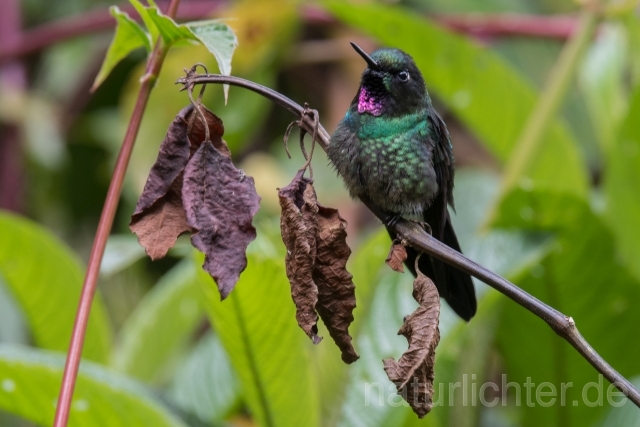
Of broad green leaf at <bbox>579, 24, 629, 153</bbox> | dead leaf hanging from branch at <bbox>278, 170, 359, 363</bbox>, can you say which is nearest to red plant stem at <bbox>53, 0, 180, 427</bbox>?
dead leaf hanging from branch at <bbox>278, 170, 359, 363</bbox>

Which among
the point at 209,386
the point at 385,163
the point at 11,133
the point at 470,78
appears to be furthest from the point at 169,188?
the point at 11,133

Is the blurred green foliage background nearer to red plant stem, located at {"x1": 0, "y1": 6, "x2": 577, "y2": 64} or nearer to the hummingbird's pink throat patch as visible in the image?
red plant stem, located at {"x1": 0, "y1": 6, "x2": 577, "y2": 64}

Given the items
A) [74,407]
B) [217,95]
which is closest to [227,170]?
[74,407]

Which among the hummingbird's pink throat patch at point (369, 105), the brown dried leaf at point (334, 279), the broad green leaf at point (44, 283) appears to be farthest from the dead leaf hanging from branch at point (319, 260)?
the broad green leaf at point (44, 283)

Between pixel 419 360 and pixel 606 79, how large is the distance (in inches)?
82.1

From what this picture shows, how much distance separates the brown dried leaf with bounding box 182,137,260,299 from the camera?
1047 millimetres

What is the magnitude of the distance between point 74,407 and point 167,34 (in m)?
0.96

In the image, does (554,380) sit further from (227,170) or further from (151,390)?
(227,170)

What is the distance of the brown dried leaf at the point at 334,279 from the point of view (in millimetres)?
1088

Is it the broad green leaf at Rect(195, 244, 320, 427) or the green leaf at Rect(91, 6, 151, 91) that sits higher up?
the green leaf at Rect(91, 6, 151, 91)

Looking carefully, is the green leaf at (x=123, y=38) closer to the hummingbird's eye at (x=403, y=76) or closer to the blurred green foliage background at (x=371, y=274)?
the blurred green foliage background at (x=371, y=274)

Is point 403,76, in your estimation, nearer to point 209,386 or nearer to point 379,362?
point 379,362

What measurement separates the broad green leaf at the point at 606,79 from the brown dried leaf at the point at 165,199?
1.86 metres

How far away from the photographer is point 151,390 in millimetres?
2023
